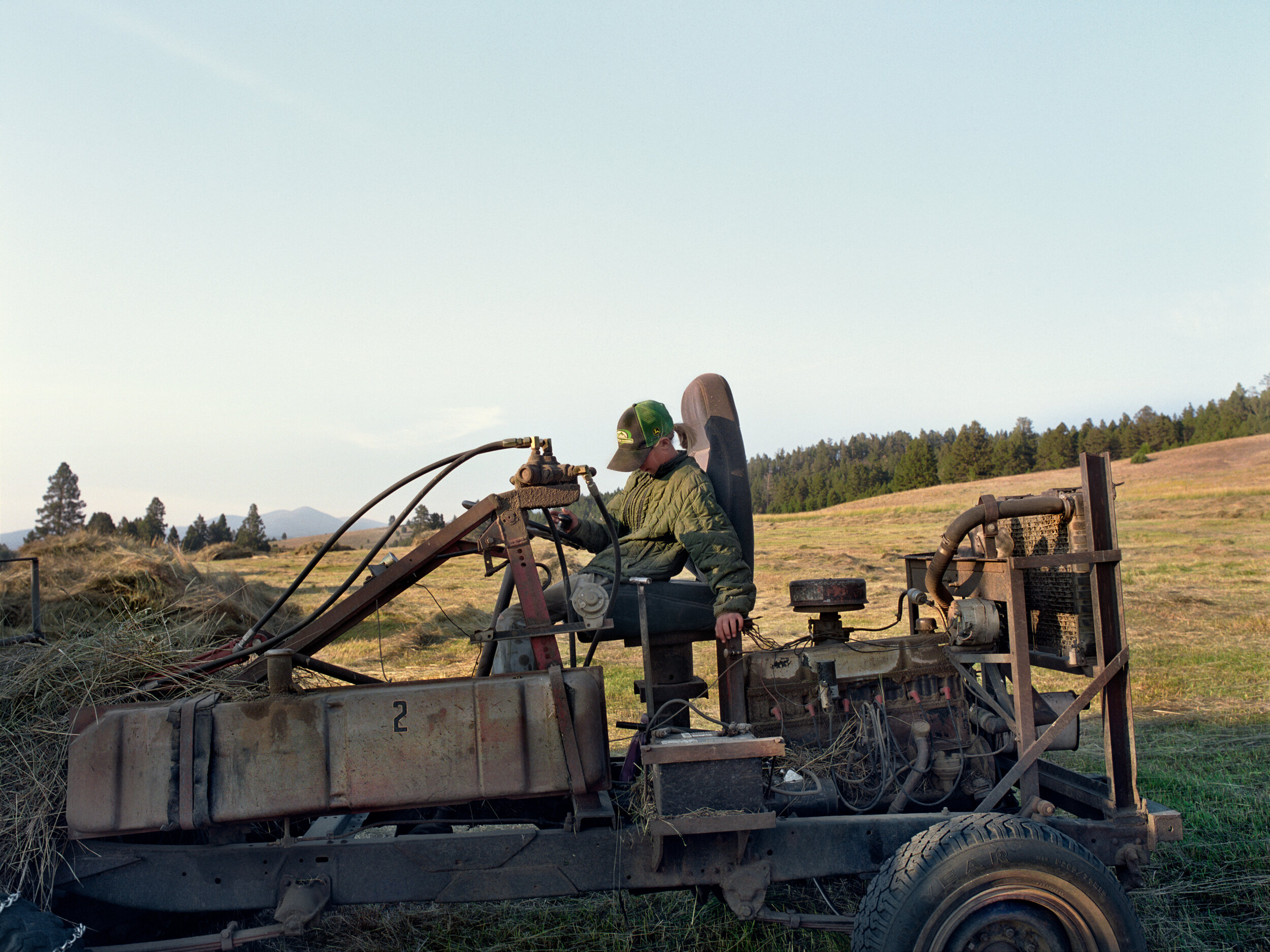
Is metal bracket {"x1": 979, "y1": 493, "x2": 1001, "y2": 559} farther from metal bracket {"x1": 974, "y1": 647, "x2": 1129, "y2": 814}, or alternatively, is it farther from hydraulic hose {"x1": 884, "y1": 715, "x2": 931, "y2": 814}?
hydraulic hose {"x1": 884, "y1": 715, "x2": 931, "y2": 814}

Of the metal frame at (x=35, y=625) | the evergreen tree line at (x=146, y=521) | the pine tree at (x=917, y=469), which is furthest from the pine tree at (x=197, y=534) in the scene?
the pine tree at (x=917, y=469)

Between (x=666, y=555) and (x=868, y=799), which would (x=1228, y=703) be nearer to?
(x=868, y=799)

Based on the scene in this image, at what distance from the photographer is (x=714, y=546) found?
3.87 m

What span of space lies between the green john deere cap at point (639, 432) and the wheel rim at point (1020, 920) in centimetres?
226

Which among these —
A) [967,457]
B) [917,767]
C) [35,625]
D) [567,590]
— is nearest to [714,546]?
[567,590]

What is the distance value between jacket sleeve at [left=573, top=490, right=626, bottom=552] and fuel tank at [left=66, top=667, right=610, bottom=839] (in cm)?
122

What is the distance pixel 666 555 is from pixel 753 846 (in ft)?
4.61

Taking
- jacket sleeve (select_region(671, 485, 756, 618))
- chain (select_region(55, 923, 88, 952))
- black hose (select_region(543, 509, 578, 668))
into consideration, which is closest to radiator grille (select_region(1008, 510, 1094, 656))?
jacket sleeve (select_region(671, 485, 756, 618))

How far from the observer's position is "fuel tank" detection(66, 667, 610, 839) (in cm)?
300

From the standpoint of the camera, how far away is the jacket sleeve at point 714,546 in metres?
3.76

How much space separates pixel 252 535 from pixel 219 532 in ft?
16.7

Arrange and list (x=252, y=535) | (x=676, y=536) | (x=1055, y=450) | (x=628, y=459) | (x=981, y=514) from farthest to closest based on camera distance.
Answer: (x=1055, y=450), (x=252, y=535), (x=628, y=459), (x=676, y=536), (x=981, y=514)

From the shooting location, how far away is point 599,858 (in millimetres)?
3162

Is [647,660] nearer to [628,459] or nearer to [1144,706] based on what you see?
[628,459]
